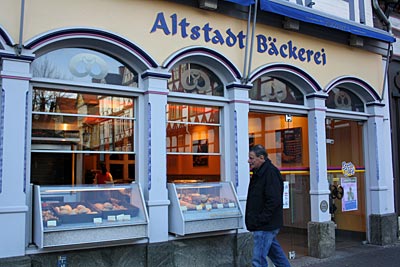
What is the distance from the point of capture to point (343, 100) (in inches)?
378

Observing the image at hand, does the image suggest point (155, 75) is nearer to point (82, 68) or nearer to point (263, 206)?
point (82, 68)

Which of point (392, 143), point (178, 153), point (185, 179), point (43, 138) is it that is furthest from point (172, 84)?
point (392, 143)

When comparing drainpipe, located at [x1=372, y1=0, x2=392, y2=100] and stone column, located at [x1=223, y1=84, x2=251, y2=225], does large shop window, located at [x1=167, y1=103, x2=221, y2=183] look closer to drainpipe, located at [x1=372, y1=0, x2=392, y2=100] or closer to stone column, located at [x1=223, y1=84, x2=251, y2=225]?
stone column, located at [x1=223, y1=84, x2=251, y2=225]

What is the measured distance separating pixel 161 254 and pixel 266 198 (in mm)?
1942

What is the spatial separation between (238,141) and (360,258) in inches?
130

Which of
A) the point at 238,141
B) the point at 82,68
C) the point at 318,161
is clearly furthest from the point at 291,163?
the point at 82,68

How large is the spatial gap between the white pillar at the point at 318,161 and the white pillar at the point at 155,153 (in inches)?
131

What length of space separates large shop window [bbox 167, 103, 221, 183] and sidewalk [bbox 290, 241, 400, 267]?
236cm

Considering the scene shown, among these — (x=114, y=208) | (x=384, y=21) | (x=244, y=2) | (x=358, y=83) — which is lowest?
(x=114, y=208)

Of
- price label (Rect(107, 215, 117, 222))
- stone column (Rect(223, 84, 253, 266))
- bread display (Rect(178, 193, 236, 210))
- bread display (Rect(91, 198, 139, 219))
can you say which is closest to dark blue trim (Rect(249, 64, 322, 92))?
stone column (Rect(223, 84, 253, 266))

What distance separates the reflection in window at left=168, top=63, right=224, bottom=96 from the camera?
282 inches

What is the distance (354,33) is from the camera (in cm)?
881

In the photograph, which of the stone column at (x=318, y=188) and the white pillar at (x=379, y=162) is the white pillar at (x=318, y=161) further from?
the white pillar at (x=379, y=162)

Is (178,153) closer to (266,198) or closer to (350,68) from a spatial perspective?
(266,198)
